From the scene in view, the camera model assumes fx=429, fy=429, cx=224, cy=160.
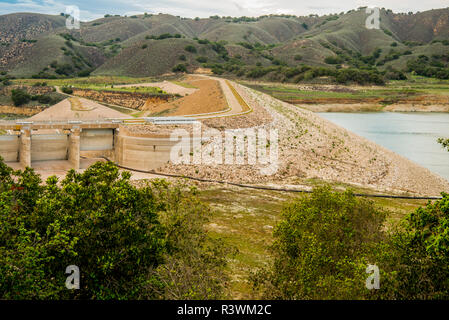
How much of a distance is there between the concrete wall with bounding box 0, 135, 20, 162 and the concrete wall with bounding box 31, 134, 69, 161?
4.31 ft

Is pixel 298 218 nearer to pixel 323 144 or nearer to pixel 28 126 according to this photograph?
pixel 28 126

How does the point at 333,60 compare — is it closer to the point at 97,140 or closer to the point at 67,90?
the point at 67,90

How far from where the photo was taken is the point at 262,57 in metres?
160

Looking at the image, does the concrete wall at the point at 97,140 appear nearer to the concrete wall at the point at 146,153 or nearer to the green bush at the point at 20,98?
the concrete wall at the point at 146,153

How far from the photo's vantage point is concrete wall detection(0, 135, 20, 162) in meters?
35.6

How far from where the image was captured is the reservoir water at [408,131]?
50969 mm

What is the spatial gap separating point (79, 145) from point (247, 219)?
19.6 metres

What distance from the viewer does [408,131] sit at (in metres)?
68.8

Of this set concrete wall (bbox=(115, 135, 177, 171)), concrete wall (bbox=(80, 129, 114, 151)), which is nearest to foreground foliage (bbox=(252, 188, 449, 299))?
concrete wall (bbox=(115, 135, 177, 171))

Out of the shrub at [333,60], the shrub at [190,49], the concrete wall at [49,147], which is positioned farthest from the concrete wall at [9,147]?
the shrub at [333,60]

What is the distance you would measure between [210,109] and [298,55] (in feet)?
379

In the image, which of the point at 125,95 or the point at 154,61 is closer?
the point at 125,95
